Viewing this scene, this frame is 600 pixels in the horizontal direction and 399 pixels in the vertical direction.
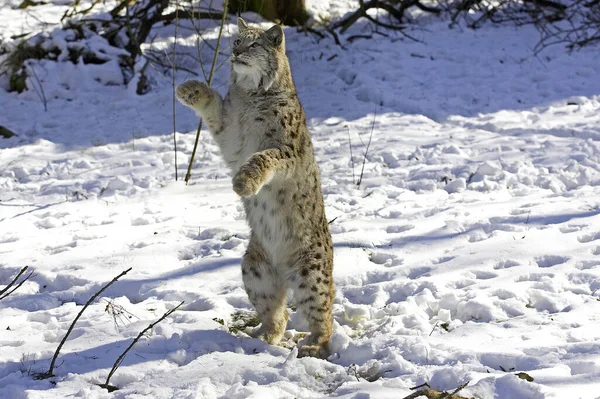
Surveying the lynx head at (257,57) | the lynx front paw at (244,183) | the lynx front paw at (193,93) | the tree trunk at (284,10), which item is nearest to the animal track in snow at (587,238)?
the lynx head at (257,57)

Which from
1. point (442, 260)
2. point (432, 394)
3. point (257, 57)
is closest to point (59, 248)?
point (257, 57)

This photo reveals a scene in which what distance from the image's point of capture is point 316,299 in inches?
199

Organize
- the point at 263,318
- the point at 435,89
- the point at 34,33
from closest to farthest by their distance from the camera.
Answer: the point at 263,318, the point at 435,89, the point at 34,33

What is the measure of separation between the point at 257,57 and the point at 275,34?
0.72 ft

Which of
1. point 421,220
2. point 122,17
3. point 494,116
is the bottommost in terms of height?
point 421,220

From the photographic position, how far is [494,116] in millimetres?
9961

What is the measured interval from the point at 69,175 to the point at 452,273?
452 cm

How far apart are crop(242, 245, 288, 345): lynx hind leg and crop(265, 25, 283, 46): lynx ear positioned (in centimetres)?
148

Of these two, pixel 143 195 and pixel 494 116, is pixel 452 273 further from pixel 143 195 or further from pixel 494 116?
pixel 494 116

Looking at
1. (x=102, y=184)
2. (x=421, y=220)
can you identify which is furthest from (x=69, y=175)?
(x=421, y=220)

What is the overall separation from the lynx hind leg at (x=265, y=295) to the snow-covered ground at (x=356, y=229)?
20 cm

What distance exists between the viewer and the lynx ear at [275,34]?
5.26 metres

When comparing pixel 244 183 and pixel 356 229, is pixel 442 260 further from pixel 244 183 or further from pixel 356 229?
pixel 244 183

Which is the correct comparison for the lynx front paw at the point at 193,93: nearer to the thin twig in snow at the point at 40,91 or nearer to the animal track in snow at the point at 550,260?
the animal track in snow at the point at 550,260
